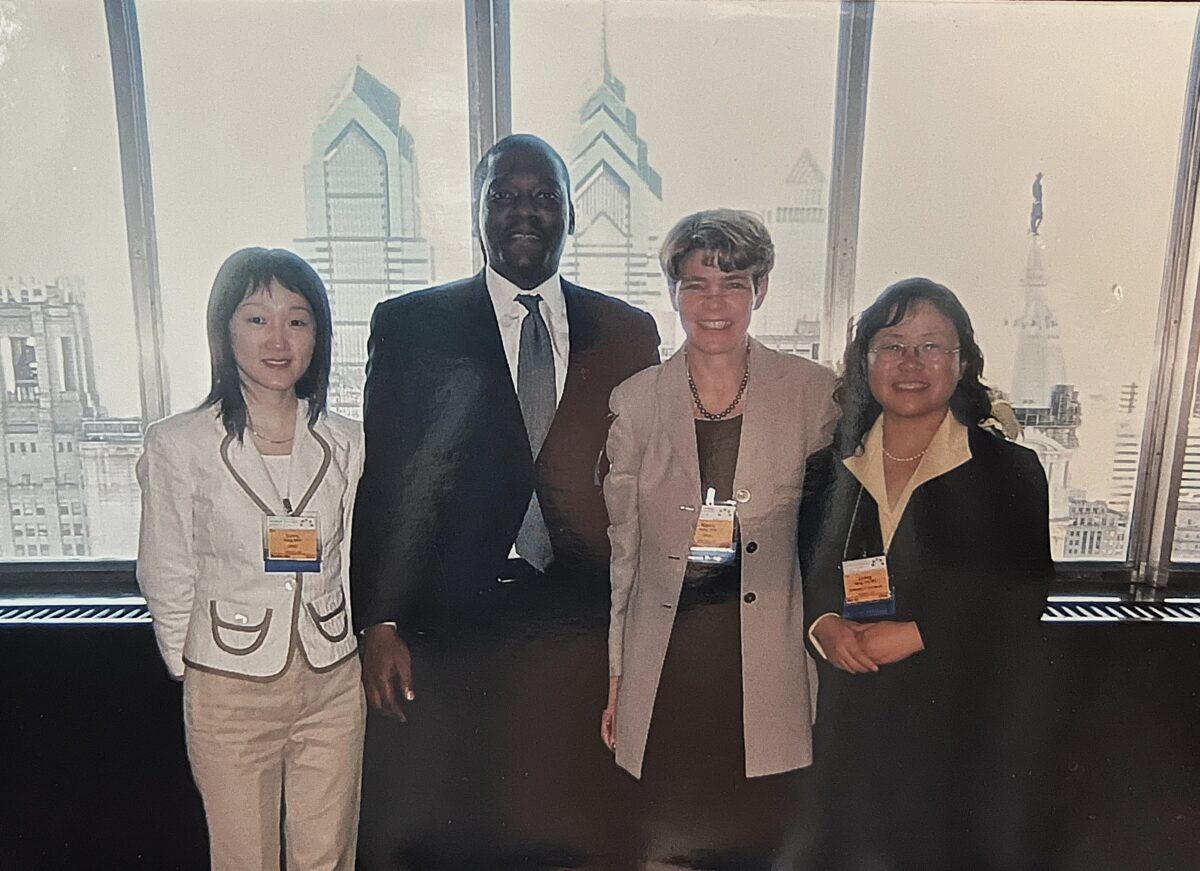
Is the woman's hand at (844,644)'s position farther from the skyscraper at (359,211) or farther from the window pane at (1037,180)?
the skyscraper at (359,211)

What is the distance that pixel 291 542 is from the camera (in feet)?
4.43

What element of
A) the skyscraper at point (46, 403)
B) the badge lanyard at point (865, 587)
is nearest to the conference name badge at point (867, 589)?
the badge lanyard at point (865, 587)

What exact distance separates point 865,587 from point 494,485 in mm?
705

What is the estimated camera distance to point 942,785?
1563mm

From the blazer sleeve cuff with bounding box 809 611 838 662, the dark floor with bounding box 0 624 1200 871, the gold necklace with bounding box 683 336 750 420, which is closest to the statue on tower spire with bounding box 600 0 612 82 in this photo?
the gold necklace with bounding box 683 336 750 420

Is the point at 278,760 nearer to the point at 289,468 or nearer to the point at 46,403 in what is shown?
the point at 289,468

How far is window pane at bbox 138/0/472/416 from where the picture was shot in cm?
132

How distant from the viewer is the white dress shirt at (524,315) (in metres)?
1.37

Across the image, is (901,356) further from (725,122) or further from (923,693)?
(923,693)

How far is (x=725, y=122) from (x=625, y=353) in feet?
1.39

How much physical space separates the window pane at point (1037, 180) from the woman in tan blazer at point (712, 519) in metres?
0.23

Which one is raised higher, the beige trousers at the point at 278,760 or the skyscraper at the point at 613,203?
the skyscraper at the point at 613,203

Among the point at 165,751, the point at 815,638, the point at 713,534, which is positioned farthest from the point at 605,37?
the point at 165,751

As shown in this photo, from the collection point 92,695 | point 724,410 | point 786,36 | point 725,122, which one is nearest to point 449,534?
point 724,410
